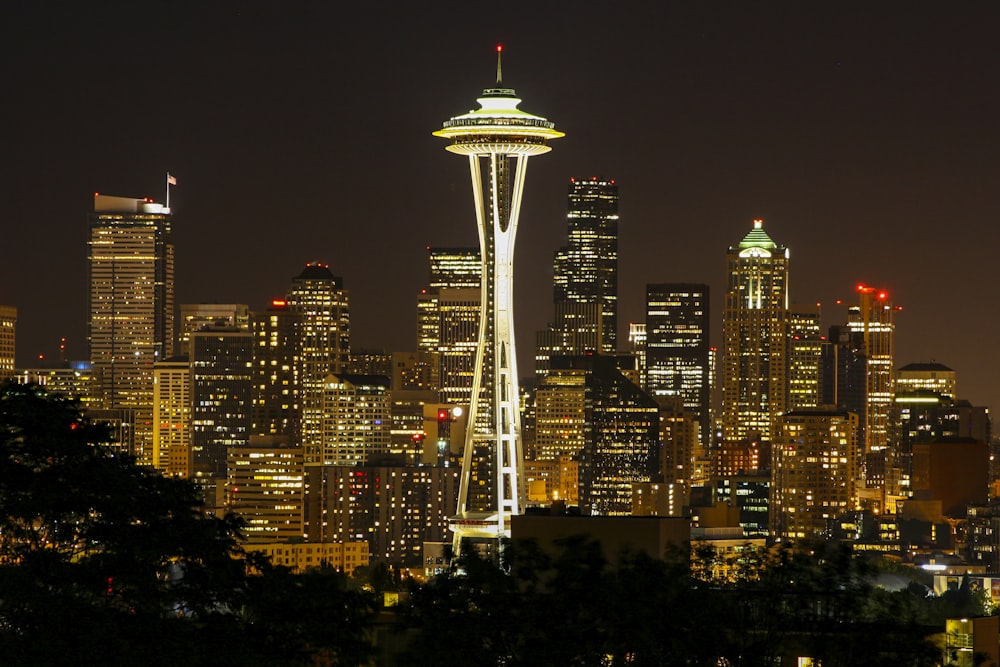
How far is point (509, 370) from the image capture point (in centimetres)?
12650

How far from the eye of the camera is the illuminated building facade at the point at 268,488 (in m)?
178

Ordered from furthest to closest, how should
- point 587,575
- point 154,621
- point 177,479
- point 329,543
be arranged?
point 329,543
point 587,575
point 177,479
point 154,621

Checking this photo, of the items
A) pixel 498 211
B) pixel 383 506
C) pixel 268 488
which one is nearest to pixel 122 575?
pixel 498 211

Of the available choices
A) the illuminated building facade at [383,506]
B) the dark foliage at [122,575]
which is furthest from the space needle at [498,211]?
the dark foliage at [122,575]

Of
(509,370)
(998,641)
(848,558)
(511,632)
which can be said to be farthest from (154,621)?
(509,370)

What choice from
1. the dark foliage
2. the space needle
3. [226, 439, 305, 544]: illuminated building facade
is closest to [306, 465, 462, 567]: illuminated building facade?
[226, 439, 305, 544]: illuminated building facade

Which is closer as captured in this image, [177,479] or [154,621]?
[154,621]

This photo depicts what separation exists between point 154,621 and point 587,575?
7123mm

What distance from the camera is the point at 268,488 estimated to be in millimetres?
186000

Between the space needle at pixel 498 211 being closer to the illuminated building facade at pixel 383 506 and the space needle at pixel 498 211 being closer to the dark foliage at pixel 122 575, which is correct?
the illuminated building facade at pixel 383 506

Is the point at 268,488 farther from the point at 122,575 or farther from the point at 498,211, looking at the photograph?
the point at 122,575

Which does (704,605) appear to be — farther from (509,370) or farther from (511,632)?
(509,370)

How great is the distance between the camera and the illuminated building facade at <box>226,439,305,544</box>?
17825 cm

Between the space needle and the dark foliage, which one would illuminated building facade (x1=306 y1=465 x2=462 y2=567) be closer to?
the space needle
